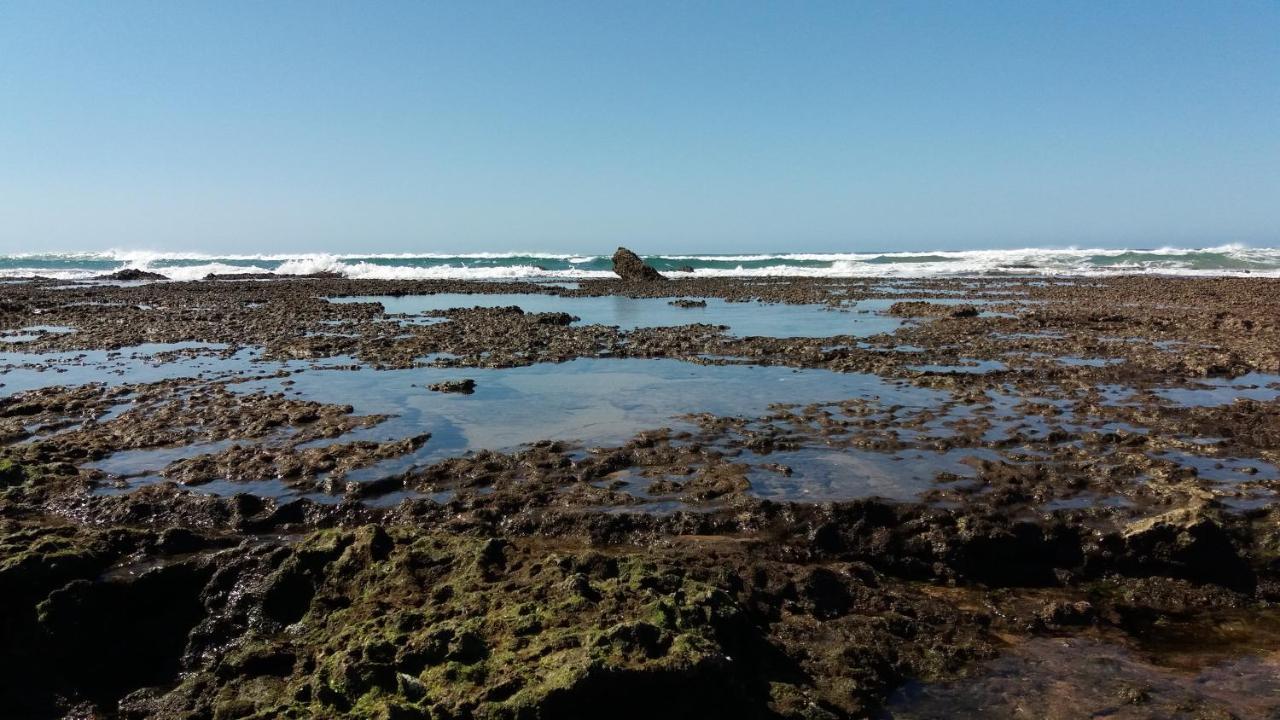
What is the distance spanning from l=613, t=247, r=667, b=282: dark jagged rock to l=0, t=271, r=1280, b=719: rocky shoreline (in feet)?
122

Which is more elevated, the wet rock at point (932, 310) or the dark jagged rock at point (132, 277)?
the dark jagged rock at point (132, 277)

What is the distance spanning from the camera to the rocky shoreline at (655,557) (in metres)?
3.90

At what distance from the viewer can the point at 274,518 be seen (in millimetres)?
6984

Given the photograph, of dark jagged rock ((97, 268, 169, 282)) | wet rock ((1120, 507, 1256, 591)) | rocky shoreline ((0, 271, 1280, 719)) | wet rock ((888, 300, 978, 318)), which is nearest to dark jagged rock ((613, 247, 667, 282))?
wet rock ((888, 300, 978, 318))

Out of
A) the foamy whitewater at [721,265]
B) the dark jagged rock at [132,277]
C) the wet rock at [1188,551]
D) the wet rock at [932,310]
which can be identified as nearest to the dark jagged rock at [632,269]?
the foamy whitewater at [721,265]

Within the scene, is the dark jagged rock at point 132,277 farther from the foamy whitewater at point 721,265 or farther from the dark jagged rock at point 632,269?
the dark jagged rock at point 632,269

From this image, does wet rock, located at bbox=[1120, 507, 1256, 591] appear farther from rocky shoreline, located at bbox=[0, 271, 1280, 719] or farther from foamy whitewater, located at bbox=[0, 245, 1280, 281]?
foamy whitewater, located at bbox=[0, 245, 1280, 281]

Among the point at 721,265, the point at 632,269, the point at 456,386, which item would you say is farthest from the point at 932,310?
the point at 721,265

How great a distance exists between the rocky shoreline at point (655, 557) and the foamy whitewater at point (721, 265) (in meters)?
46.2

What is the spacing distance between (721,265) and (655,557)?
74.5 metres

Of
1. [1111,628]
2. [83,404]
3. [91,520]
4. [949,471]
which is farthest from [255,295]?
[1111,628]

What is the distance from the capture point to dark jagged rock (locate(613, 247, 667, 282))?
49438mm

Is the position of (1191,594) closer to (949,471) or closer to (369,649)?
(949,471)

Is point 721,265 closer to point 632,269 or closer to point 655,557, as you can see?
point 632,269
